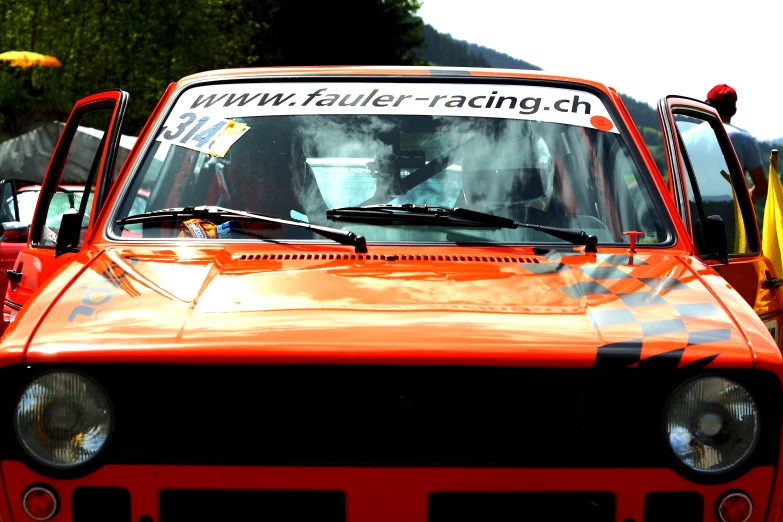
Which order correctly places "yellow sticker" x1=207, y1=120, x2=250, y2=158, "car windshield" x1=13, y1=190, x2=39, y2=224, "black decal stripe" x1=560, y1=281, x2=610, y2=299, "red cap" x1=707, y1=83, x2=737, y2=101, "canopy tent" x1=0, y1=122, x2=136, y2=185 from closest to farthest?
"black decal stripe" x1=560, y1=281, x2=610, y2=299 → "yellow sticker" x1=207, y1=120, x2=250, y2=158 → "red cap" x1=707, y1=83, x2=737, y2=101 → "car windshield" x1=13, y1=190, x2=39, y2=224 → "canopy tent" x1=0, y1=122, x2=136, y2=185

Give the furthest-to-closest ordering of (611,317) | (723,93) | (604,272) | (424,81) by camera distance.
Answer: (723,93) → (424,81) → (604,272) → (611,317)

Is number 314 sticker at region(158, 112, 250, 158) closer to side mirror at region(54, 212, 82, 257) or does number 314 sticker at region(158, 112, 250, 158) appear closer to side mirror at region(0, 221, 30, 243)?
side mirror at region(54, 212, 82, 257)

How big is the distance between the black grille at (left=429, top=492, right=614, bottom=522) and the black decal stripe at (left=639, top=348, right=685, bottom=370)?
285mm

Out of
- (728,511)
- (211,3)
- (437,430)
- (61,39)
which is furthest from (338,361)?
(211,3)

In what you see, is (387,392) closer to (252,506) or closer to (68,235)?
(252,506)

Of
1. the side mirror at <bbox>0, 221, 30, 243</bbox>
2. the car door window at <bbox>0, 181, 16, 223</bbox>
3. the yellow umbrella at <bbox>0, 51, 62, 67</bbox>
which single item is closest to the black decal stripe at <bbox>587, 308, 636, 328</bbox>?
the side mirror at <bbox>0, 221, 30, 243</bbox>

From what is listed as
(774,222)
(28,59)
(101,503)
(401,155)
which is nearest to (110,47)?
(28,59)

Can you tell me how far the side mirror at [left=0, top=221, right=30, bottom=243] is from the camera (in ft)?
22.9

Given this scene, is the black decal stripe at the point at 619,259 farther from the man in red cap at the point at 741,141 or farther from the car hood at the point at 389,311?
the man in red cap at the point at 741,141

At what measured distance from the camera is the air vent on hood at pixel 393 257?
10.7 feet

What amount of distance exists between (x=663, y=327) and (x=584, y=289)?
0.33 metres

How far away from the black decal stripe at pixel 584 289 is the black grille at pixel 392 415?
1.38 feet

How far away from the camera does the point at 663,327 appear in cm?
272

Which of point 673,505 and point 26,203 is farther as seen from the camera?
point 26,203
